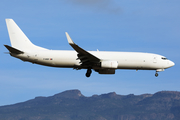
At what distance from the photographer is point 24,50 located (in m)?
56.0

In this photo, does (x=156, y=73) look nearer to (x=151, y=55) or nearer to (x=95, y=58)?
(x=151, y=55)

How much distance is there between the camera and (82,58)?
172 feet

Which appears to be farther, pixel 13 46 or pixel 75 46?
pixel 13 46

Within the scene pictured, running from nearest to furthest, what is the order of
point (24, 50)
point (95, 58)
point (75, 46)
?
1. point (75, 46)
2. point (95, 58)
3. point (24, 50)

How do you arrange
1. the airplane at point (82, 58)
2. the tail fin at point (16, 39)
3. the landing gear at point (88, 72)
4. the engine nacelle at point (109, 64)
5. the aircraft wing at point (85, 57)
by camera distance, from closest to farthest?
the aircraft wing at point (85, 57) < the engine nacelle at point (109, 64) < the airplane at point (82, 58) < the landing gear at point (88, 72) < the tail fin at point (16, 39)

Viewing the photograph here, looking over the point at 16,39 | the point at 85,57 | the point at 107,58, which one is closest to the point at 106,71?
the point at 107,58

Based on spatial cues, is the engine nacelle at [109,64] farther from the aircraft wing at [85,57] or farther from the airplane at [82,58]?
the aircraft wing at [85,57]

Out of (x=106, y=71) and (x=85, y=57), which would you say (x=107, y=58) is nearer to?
(x=106, y=71)

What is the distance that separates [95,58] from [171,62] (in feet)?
50.0

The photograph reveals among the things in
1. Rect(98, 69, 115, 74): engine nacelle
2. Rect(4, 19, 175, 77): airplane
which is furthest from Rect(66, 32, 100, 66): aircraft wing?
Rect(98, 69, 115, 74): engine nacelle

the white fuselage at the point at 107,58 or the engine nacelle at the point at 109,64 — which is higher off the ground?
the white fuselage at the point at 107,58

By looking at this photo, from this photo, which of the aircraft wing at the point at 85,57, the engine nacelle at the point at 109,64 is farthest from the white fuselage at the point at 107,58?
the engine nacelle at the point at 109,64

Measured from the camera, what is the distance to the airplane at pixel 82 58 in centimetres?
5288

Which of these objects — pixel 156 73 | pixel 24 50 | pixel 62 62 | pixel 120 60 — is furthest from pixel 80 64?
pixel 156 73
